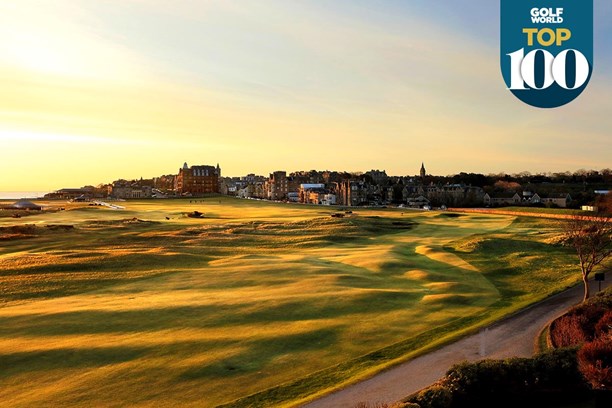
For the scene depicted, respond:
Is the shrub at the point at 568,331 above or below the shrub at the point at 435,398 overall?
below

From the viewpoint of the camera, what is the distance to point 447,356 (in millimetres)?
21656

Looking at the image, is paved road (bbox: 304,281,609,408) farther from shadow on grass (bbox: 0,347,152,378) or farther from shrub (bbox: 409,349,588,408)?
shadow on grass (bbox: 0,347,152,378)

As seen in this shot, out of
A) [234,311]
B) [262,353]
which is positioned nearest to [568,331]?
[262,353]

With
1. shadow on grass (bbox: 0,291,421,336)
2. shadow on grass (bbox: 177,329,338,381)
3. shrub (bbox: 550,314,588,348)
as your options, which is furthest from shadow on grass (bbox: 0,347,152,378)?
shrub (bbox: 550,314,588,348)

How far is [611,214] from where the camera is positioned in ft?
300

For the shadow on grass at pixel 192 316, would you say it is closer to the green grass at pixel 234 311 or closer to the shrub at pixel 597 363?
the green grass at pixel 234 311

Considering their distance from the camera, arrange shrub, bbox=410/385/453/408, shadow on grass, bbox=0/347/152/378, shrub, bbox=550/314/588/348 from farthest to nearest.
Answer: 1. shrub, bbox=550/314/588/348
2. shadow on grass, bbox=0/347/152/378
3. shrub, bbox=410/385/453/408

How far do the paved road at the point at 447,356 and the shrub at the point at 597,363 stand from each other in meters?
3.39

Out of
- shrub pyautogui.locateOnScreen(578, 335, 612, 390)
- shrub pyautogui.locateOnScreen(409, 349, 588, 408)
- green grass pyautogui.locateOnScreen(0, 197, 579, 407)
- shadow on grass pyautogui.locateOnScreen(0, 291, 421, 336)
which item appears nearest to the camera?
shrub pyautogui.locateOnScreen(409, 349, 588, 408)

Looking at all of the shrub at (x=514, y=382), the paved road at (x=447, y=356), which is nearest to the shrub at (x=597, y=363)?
the shrub at (x=514, y=382)

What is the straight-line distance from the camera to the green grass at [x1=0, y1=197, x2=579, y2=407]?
1967 centimetres

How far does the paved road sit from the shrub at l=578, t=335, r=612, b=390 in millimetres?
3387

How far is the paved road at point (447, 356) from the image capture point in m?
17.8

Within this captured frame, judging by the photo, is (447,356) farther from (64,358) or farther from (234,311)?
(64,358)
